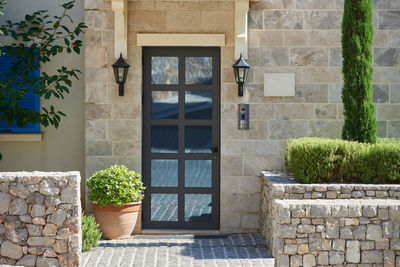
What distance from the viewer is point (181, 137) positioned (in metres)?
8.91

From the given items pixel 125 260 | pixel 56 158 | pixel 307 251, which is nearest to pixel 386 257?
pixel 307 251

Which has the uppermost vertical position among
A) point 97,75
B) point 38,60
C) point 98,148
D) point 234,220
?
point 38,60

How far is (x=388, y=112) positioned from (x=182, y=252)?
11.8 feet

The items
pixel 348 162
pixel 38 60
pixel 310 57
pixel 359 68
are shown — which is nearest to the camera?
pixel 348 162

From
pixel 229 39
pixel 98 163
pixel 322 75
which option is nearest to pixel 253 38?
pixel 229 39

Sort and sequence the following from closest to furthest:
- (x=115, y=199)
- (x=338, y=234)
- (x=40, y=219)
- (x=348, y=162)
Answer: (x=338, y=234)
(x=40, y=219)
(x=348, y=162)
(x=115, y=199)

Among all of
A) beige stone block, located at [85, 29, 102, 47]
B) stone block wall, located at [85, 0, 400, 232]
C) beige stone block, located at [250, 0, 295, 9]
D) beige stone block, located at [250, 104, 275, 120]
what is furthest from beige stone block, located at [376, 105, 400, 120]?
beige stone block, located at [85, 29, 102, 47]

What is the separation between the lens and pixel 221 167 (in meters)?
8.77

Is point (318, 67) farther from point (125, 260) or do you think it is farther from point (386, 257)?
point (125, 260)

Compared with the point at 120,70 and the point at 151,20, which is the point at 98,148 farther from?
the point at 151,20

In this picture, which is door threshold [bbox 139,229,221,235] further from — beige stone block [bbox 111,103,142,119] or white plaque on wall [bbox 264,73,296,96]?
white plaque on wall [bbox 264,73,296,96]

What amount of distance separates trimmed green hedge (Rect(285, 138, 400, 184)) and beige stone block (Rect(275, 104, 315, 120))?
1212 mm

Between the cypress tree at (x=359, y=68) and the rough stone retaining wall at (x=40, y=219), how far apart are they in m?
3.60

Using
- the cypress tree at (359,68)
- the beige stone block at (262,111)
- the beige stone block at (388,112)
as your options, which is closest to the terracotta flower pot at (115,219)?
the beige stone block at (262,111)
